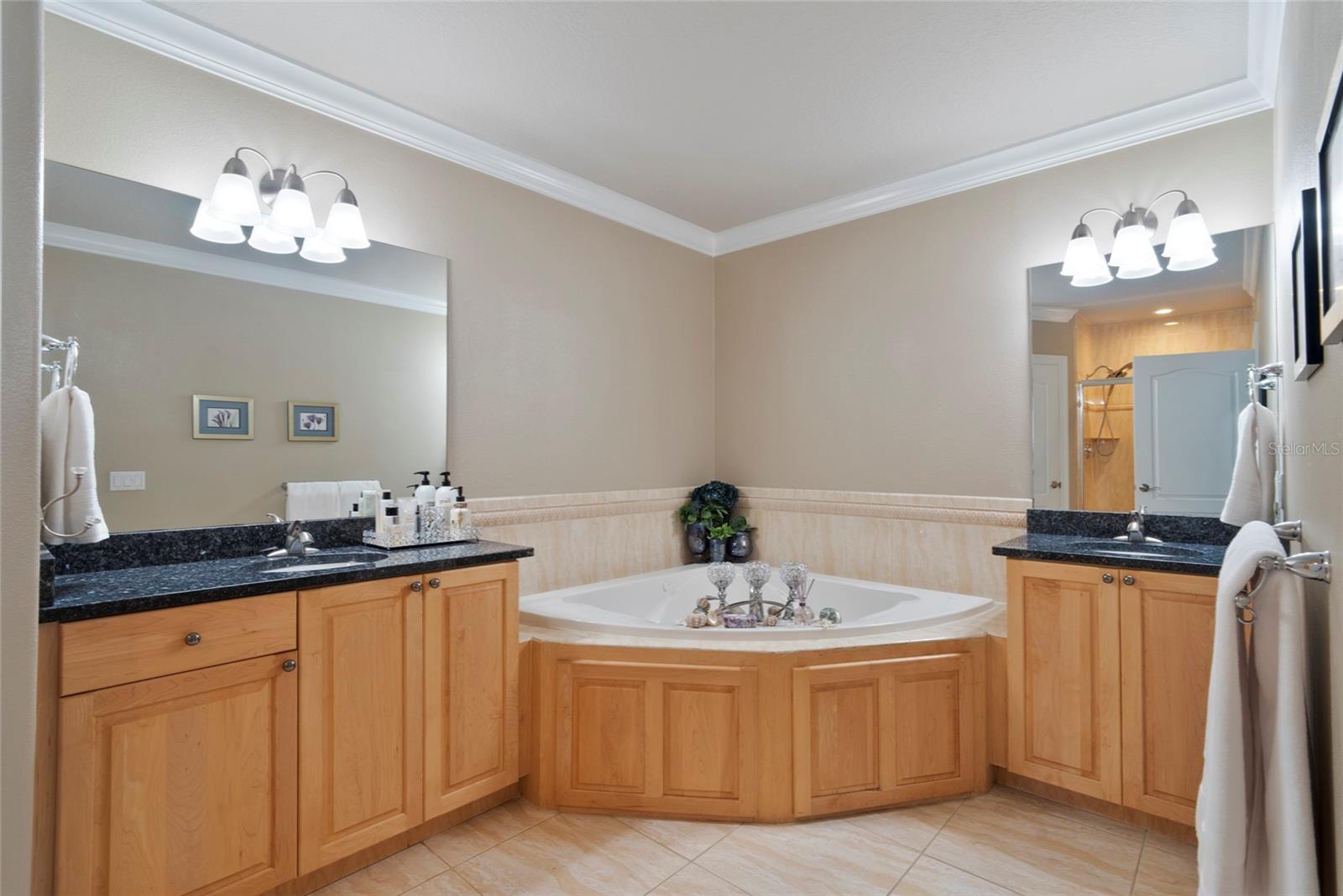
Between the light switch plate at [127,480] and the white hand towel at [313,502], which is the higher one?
Answer: the light switch plate at [127,480]

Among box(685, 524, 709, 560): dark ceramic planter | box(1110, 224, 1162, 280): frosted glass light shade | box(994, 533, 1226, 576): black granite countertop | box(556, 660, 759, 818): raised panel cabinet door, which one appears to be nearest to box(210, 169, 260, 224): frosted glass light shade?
box(556, 660, 759, 818): raised panel cabinet door

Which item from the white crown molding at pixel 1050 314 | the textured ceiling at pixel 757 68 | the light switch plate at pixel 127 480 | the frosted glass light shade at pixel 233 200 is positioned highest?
the textured ceiling at pixel 757 68

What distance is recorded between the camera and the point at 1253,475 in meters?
2.11

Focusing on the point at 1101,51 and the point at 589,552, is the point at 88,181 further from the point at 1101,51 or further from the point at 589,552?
the point at 1101,51

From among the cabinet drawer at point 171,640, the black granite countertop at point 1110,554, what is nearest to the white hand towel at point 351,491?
the cabinet drawer at point 171,640

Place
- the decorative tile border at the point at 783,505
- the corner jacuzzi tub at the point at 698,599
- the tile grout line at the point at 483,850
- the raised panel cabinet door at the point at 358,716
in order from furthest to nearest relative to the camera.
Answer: the decorative tile border at the point at 783,505, the corner jacuzzi tub at the point at 698,599, the tile grout line at the point at 483,850, the raised panel cabinet door at the point at 358,716

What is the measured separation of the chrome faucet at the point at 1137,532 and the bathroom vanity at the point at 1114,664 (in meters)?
0.04

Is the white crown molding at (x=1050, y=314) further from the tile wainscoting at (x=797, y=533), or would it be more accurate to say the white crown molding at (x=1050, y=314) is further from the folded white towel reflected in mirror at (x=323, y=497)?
the folded white towel reflected in mirror at (x=323, y=497)

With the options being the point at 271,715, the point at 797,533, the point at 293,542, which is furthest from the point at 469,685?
the point at 797,533

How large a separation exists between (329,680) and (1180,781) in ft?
8.69

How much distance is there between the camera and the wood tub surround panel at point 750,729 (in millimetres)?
2357

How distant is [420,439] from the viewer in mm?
2744

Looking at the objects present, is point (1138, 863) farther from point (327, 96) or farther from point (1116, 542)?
point (327, 96)

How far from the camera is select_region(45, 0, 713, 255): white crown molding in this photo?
207cm
